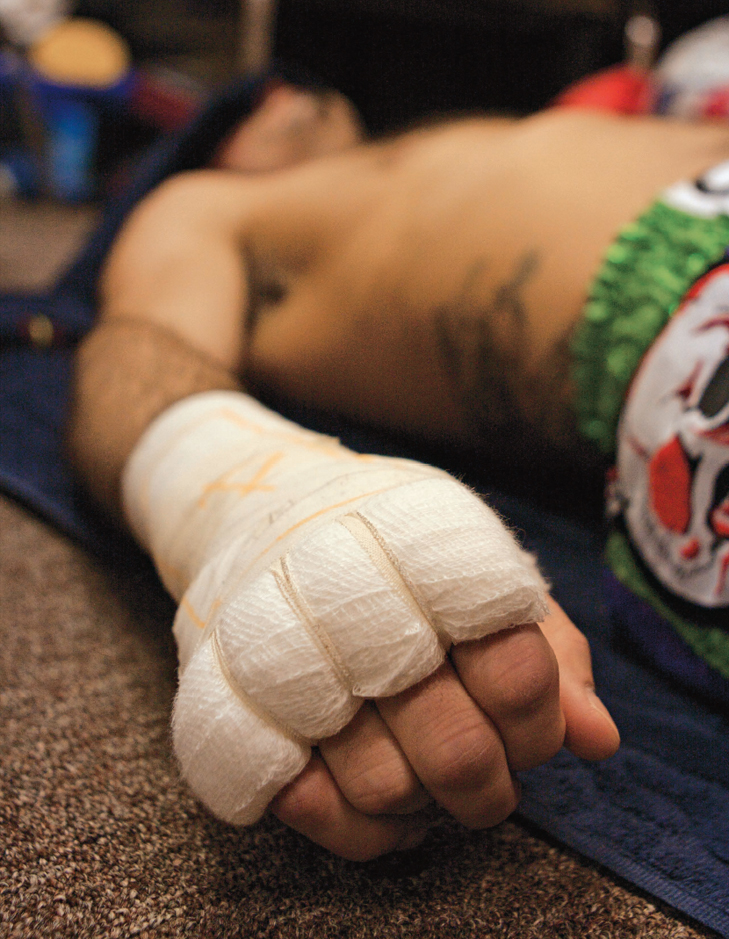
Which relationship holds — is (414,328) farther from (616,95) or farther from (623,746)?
(616,95)

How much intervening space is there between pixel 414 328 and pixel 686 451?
1.05 feet

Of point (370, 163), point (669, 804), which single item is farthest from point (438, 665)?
point (370, 163)

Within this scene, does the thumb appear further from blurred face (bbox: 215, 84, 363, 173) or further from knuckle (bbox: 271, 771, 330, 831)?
blurred face (bbox: 215, 84, 363, 173)

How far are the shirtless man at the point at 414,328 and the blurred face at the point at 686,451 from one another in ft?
0.38

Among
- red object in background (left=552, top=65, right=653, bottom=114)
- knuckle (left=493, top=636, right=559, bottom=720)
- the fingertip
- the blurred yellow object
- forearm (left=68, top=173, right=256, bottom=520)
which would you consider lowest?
forearm (left=68, top=173, right=256, bottom=520)

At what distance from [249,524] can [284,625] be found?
0.09 m

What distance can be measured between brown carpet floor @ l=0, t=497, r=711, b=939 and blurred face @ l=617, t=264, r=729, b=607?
19 centimetres

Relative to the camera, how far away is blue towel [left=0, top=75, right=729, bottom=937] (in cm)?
33

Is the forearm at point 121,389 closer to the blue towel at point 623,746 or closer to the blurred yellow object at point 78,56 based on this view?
the blue towel at point 623,746

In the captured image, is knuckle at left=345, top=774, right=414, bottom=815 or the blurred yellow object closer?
knuckle at left=345, top=774, right=414, bottom=815

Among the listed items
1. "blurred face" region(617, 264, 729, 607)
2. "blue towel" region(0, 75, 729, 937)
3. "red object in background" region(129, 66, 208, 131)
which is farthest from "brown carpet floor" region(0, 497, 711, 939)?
"red object in background" region(129, 66, 208, 131)

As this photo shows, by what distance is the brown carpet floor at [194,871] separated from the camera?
30cm

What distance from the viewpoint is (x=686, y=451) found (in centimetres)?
42

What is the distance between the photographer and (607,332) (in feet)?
Result: 1.80
